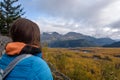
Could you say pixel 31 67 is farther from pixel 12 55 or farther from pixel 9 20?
pixel 9 20

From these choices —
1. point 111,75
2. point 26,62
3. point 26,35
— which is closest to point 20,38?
point 26,35

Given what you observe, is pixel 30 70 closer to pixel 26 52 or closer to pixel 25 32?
pixel 26 52

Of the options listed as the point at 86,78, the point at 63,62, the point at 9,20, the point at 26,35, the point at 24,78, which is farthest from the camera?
the point at 63,62

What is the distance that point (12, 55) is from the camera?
12.6 feet

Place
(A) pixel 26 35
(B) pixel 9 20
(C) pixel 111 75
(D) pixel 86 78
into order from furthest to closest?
1. (D) pixel 86 78
2. (C) pixel 111 75
3. (B) pixel 9 20
4. (A) pixel 26 35

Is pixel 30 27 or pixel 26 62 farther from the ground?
pixel 30 27

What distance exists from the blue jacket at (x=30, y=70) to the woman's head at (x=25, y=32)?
277 millimetres

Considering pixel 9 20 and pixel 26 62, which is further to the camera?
pixel 9 20

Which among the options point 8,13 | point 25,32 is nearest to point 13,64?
point 25,32

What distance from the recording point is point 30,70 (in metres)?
3.71

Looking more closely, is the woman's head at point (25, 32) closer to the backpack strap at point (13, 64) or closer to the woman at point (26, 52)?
the woman at point (26, 52)

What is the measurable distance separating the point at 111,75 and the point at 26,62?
6574 centimetres

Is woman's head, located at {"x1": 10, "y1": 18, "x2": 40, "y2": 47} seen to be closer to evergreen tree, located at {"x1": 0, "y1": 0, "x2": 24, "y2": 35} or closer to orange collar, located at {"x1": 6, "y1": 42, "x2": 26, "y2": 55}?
orange collar, located at {"x1": 6, "y1": 42, "x2": 26, "y2": 55}

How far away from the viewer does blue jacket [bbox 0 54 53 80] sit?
3.69 meters
